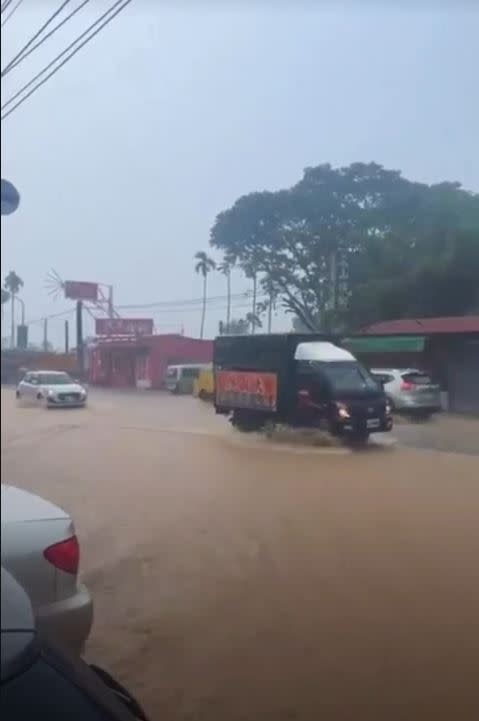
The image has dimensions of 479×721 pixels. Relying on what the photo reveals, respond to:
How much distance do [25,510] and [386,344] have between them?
1.17m

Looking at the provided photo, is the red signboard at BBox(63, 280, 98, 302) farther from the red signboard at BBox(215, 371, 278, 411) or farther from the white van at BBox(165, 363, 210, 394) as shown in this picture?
the red signboard at BBox(215, 371, 278, 411)

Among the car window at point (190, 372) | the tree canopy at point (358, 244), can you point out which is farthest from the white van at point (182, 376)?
the tree canopy at point (358, 244)

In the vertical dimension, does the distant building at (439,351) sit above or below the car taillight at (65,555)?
above

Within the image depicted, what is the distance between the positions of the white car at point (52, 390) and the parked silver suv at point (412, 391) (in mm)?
1370

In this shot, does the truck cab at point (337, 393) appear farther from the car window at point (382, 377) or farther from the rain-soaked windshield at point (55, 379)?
the rain-soaked windshield at point (55, 379)

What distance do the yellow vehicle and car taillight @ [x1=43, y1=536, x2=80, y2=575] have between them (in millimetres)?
589

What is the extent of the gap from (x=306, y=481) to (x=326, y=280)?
59 centimetres

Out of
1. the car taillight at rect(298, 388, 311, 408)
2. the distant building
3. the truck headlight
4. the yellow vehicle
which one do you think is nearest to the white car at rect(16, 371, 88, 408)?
the yellow vehicle

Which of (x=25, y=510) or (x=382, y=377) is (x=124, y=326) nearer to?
(x=25, y=510)

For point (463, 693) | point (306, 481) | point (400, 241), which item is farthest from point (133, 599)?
point (400, 241)

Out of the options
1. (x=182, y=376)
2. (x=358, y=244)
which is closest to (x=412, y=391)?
(x=358, y=244)

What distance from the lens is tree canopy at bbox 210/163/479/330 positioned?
2168 mm

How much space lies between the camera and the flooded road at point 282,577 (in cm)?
200

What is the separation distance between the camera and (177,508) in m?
2.64
